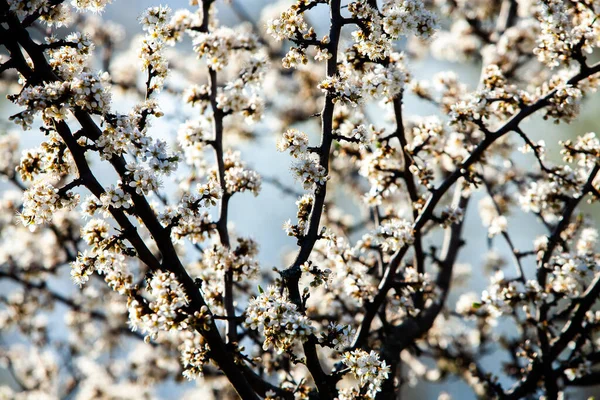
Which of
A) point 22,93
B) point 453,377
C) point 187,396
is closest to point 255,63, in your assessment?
point 22,93

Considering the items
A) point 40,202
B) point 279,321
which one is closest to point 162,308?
point 279,321

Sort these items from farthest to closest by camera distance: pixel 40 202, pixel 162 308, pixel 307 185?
pixel 307 185 < pixel 40 202 < pixel 162 308

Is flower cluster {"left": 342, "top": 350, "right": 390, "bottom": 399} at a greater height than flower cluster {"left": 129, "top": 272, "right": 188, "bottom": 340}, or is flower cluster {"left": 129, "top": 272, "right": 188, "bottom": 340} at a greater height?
flower cluster {"left": 129, "top": 272, "right": 188, "bottom": 340}

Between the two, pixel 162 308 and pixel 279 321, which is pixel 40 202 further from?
pixel 279 321

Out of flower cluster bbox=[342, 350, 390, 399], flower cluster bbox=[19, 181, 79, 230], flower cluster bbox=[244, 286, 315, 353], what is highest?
flower cluster bbox=[19, 181, 79, 230]

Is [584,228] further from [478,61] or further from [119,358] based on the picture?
[119,358]

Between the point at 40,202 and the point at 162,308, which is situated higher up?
the point at 40,202

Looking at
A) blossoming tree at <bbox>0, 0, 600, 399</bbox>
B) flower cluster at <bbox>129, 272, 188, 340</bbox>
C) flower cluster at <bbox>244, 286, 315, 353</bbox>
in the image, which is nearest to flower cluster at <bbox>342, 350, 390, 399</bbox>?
blossoming tree at <bbox>0, 0, 600, 399</bbox>

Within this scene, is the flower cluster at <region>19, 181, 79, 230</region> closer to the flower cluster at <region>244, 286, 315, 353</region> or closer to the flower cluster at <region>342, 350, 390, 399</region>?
the flower cluster at <region>244, 286, 315, 353</region>

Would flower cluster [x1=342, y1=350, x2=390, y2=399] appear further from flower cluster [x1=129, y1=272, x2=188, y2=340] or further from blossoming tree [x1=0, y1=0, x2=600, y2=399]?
flower cluster [x1=129, y1=272, x2=188, y2=340]

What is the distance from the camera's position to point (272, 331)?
2.96 meters

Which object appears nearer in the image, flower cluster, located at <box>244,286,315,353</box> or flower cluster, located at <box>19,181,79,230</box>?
flower cluster, located at <box>244,286,315,353</box>

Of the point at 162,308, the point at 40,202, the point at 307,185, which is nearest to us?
the point at 162,308

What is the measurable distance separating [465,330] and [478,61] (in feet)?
13.4
